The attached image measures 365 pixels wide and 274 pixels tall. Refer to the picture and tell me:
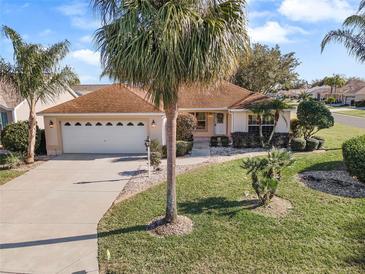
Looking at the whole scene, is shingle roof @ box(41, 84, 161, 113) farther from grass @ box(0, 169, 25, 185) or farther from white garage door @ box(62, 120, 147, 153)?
grass @ box(0, 169, 25, 185)

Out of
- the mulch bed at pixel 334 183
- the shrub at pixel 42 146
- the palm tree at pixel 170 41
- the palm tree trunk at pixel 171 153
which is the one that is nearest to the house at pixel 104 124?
the shrub at pixel 42 146

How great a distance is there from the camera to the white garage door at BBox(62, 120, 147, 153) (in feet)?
55.2

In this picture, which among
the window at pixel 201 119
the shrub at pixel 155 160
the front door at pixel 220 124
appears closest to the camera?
the shrub at pixel 155 160

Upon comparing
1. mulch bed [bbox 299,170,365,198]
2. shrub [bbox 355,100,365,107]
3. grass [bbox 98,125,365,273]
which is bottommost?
grass [bbox 98,125,365,273]

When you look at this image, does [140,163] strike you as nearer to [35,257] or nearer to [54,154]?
[54,154]

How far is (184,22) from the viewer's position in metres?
5.52

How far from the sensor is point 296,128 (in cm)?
1909

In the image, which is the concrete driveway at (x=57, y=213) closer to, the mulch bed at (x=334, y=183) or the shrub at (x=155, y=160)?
the shrub at (x=155, y=160)

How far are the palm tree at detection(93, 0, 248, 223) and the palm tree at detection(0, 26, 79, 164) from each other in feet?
30.5

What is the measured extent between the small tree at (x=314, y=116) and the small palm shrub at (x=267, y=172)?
33.8 ft

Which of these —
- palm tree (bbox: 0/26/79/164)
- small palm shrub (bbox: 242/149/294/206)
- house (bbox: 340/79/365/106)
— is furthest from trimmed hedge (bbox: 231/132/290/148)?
house (bbox: 340/79/365/106)

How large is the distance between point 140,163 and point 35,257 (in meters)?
8.68

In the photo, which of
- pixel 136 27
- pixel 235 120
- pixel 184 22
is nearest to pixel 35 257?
pixel 136 27

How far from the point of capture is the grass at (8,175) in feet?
38.7
